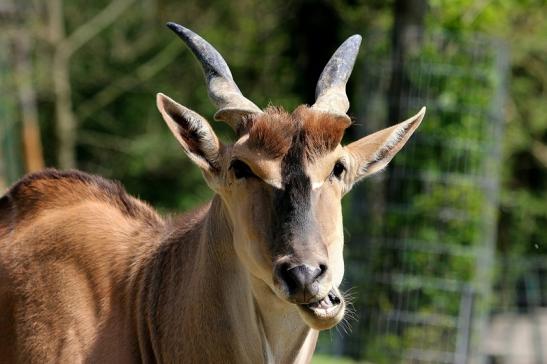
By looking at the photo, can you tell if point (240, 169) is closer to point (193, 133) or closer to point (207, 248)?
point (193, 133)

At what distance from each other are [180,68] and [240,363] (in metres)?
17.5

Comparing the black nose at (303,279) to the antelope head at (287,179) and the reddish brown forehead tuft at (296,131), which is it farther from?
the reddish brown forehead tuft at (296,131)

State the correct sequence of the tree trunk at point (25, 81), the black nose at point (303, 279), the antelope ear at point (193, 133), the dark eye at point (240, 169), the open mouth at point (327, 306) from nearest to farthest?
the black nose at point (303, 279) → the open mouth at point (327, 306) → the dark eye at point (240, 169) → the antelope ear at point (193, 133) → the tree trunk at point (25, 81)

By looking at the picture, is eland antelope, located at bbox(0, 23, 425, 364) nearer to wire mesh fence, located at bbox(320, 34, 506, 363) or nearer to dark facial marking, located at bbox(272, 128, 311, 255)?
dark facial marking, located at bbox(272, 128, 311, 255)

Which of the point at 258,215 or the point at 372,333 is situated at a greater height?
the point at 258,215

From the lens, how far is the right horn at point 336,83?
546 centimetres

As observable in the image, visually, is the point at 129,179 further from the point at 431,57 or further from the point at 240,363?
the point at 240,363

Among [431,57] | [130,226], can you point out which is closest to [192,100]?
[431,57]

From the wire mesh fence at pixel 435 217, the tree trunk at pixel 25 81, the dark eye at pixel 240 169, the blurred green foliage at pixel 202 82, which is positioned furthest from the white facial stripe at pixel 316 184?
the tree trunk at pixel 25 81

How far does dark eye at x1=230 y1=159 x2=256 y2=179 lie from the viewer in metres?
5.15

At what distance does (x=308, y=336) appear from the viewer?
541 centimetres

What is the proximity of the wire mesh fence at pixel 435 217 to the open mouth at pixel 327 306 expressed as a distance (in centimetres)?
902

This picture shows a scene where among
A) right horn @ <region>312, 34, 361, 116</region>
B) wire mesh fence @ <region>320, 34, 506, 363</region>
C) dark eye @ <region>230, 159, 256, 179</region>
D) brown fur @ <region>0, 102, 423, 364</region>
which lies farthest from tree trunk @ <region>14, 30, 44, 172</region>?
dark eye @ <region>230, 159, 256, 179</region>

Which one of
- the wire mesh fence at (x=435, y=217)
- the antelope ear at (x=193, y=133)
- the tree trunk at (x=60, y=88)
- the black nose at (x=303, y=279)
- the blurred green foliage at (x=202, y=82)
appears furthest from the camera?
the tree trunk at (x=60, y=88)
